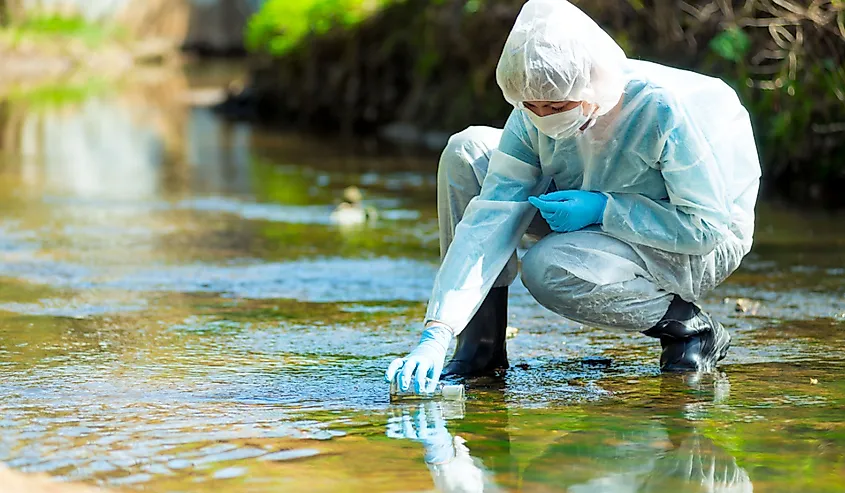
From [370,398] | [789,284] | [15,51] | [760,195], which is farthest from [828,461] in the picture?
[15,51]

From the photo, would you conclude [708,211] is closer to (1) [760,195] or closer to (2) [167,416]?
(2) [167,416]

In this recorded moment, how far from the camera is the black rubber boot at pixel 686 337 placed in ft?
12.3

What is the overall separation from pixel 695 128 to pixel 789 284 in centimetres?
214

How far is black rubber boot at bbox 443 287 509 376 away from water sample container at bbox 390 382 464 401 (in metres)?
0.28

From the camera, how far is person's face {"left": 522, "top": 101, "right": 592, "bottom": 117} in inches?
129

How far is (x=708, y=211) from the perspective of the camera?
3.44 m

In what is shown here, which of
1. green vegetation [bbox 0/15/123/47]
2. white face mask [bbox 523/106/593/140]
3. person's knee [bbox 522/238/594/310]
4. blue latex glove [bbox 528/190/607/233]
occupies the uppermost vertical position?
green vegetation [bbox 0/15/123/47]

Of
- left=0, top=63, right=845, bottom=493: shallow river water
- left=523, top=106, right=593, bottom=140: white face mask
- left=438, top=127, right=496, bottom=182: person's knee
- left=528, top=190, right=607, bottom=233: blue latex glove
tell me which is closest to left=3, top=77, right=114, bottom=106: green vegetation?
left=0, top=63, right=845, bottom=493: shallow river water

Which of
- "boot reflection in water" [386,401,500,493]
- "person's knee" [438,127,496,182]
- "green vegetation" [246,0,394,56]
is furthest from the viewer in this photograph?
"green vegetation" [246,0,394,56]

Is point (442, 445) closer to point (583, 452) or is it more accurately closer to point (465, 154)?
point (583, 452)

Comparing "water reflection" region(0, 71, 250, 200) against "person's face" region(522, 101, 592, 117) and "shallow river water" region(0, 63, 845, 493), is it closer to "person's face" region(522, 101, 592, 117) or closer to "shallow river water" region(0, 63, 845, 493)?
"shallow river water" region(0, 63, 845, 493)

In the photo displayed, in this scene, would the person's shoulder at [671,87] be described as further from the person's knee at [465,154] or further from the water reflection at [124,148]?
the water reflection at [124,148]

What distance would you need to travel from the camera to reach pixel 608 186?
11.8 feet

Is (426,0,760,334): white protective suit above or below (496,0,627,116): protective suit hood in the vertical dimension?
below
